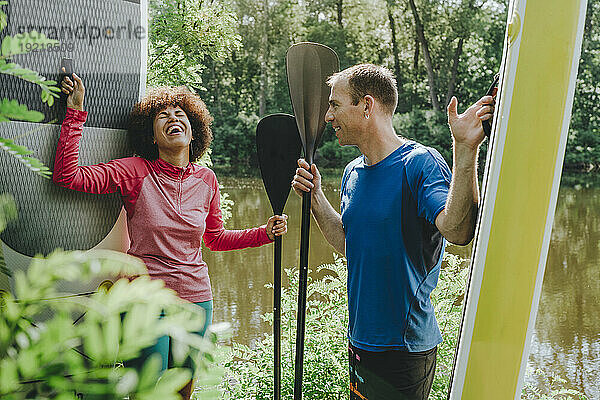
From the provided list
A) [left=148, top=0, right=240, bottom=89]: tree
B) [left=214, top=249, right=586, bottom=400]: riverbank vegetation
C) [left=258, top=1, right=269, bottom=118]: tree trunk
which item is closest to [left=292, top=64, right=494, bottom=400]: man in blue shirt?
[left=214, top=249, right=586, bottom=400]: riverbank vegetation

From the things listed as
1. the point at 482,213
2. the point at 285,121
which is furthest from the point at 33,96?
the point at 482,213

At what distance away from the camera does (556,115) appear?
918 millimetres

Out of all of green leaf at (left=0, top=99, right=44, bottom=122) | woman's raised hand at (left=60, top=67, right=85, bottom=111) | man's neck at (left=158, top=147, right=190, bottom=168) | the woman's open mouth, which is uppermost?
woman's raised hand at (left=60, top=67, right=85, bottom=111)

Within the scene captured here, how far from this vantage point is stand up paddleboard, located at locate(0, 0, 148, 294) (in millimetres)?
1332

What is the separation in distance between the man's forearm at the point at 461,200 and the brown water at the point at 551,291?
2564mm

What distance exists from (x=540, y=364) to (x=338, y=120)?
3425 millimetres

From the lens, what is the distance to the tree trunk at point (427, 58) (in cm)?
1188

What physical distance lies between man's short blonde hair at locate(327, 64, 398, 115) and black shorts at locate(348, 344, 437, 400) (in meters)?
0.53

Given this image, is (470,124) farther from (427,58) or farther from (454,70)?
(427,58)

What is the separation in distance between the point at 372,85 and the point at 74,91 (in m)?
0.66

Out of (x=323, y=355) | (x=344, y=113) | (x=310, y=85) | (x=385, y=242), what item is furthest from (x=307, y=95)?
(x=323, y=355)

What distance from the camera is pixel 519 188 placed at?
0.94m

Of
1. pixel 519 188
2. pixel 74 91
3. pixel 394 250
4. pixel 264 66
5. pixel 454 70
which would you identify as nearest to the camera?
pixel 519 188

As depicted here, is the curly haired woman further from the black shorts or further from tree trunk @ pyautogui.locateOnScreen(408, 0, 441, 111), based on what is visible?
tree trunk @ pyautogui.locateOnScreen(408, 0, 441, 111)
